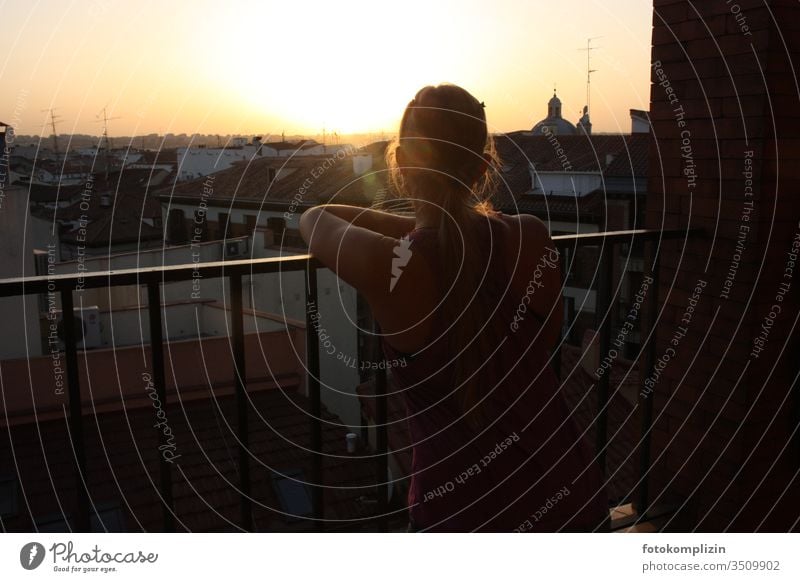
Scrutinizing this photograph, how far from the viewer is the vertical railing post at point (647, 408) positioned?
3.18 meters

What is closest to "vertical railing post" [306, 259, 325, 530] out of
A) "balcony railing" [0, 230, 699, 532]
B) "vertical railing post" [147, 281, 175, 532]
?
"balcony railing" [0, 230, 699, 532]

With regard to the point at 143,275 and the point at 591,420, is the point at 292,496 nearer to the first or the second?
the point at 591,420

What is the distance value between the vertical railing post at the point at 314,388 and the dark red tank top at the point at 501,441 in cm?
48

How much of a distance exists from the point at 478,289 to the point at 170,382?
1118cm

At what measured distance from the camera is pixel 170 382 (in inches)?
476

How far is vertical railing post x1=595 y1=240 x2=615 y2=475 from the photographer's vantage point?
2738mm

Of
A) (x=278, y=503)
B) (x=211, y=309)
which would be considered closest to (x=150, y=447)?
(x=278, y=503)

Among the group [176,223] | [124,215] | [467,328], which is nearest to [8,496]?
[467,328]

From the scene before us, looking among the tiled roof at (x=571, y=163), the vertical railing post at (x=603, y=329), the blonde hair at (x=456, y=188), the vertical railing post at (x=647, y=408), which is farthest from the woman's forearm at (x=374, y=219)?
the tiled roof at (x=571, y=163)

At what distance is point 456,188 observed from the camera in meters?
1.60

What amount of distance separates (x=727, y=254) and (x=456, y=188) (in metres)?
1.82

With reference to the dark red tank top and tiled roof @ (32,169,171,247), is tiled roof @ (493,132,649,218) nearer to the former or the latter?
tiled roof @ (32,169,171,247)

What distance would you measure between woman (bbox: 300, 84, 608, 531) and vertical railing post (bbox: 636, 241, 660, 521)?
1461mm

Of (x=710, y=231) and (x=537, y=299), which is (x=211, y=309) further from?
(x=537, y=299)
